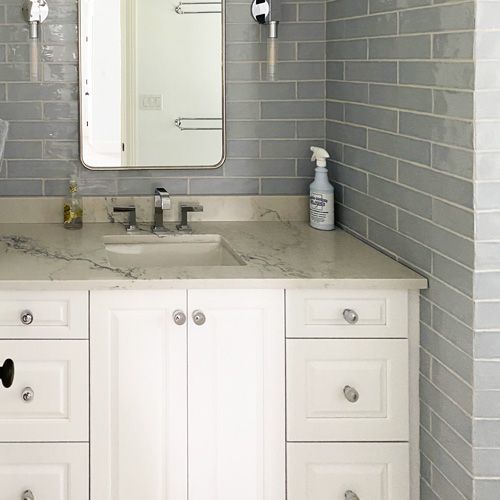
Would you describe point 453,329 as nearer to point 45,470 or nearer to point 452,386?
point 452,386

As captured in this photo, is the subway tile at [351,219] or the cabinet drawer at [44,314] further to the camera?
the subway tile at [351,219]

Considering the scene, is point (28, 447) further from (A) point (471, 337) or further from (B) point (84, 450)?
(A) point (471, 337)

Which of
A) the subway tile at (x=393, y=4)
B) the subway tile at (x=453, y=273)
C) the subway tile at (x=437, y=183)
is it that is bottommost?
→ the subway tile at (x=453, y=273)

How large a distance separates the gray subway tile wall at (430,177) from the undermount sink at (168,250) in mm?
452

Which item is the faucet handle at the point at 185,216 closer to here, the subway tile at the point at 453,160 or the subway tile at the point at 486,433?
the subway tile at the point at 453,160

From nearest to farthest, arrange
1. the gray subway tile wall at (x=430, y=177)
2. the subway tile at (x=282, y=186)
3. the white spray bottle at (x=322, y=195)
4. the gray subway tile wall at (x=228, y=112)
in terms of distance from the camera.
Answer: the gray subway tile wall at (x=430, y=177) < the white spray bottle at (x=322, y=195) < the gray subway tile wall at (x=228, y=112) < the subway tile at (x=282, y=186)

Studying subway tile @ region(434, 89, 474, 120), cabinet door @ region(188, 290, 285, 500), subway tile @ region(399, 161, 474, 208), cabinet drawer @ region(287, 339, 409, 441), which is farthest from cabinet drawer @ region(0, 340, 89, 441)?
subway tile @ region(434, 89, 474, 120)

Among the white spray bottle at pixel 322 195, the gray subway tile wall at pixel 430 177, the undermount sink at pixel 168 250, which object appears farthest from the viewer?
the white spray bottle at pixel 322 195

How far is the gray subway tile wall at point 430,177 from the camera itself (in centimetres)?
202

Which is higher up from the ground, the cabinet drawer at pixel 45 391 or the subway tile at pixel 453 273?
the subway tile at pixel 453 273

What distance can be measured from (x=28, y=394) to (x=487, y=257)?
113 centimetres

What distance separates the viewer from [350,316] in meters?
2.32

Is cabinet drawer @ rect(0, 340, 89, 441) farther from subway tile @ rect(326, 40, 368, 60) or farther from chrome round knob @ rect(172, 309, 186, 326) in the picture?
subway tile @ rect(326, 40, 368, 60)

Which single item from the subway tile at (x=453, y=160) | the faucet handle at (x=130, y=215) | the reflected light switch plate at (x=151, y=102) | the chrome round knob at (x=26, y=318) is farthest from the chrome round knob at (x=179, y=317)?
the reflected light switch plate at (x=151, y=102)
